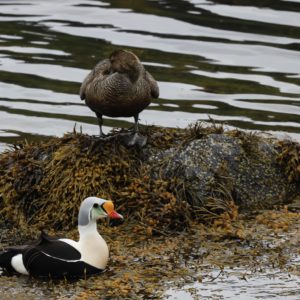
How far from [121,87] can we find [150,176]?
86 cm

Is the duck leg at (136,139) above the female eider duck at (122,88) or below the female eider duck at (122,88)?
below

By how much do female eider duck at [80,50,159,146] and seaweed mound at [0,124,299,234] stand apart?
0.93ft

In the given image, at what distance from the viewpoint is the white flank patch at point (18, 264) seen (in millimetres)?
8336

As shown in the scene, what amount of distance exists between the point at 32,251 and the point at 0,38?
34.8 ft

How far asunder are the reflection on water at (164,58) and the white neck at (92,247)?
515 centimetres

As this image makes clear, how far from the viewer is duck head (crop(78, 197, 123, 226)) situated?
8557mm

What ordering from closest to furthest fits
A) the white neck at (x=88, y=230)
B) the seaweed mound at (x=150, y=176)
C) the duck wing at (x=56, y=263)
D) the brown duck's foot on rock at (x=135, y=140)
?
the duck wing at (x=56, y=263) < the white neck at (x=88, y=230) < the seaweed mound at (x=150, y=176) < the brown duck's foot on rock at (x=135, y=140)

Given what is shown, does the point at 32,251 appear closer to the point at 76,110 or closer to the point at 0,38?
the point at 76,110

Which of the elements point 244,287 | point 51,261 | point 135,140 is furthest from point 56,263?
point 135,140

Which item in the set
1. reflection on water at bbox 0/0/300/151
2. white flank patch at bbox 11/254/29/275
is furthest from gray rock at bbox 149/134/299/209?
reflection on water at bbox 0/0/300/151

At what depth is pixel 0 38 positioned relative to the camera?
18.5m

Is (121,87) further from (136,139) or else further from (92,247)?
(92,247)

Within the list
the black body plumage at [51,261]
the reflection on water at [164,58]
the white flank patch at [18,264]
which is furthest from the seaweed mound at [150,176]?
the reflection on water at [164,58]

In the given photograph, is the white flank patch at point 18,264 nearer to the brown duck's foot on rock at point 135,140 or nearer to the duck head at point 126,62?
the brown duck's foot on rock at point 135,140
